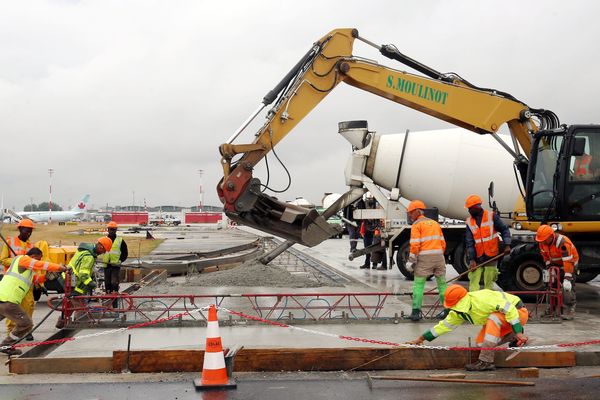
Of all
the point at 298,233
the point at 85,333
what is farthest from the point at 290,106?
the point at 85,333

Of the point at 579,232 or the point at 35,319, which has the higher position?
the point at 579,232

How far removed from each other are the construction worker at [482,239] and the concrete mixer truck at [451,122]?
5.29 feet

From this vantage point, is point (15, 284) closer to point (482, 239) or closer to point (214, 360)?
point (214, 360)

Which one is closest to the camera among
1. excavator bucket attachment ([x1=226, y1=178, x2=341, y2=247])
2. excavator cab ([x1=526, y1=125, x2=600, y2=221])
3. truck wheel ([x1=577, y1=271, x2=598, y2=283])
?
excavator cab ([x1=526, y1=125, x2=600, y2=221])

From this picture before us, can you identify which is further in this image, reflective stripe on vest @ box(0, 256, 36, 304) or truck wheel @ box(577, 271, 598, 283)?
truck wheel @ box(577, 271, 598, 283)

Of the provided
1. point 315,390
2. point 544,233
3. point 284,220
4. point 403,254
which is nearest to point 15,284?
point 315,390

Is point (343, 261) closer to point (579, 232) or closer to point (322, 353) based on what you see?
point (579, 232)

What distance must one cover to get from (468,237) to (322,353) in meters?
3.65

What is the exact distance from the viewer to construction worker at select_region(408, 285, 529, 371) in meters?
6.70

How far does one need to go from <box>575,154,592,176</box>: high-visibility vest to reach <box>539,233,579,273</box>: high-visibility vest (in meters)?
1.38

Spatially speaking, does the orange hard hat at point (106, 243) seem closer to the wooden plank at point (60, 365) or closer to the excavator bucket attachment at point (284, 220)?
the excavator bucket attachment at point (284, 220)

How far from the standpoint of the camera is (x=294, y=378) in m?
6.64

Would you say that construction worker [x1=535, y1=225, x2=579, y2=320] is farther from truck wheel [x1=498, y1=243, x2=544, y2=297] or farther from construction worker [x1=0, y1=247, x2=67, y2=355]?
construction worker [x1=0, y1=247, x2=67, y2=355]

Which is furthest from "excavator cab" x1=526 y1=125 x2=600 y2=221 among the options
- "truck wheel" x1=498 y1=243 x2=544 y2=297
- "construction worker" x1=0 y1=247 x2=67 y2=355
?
"construction worker" x1=0 y1=247 x2=67 y2=355
